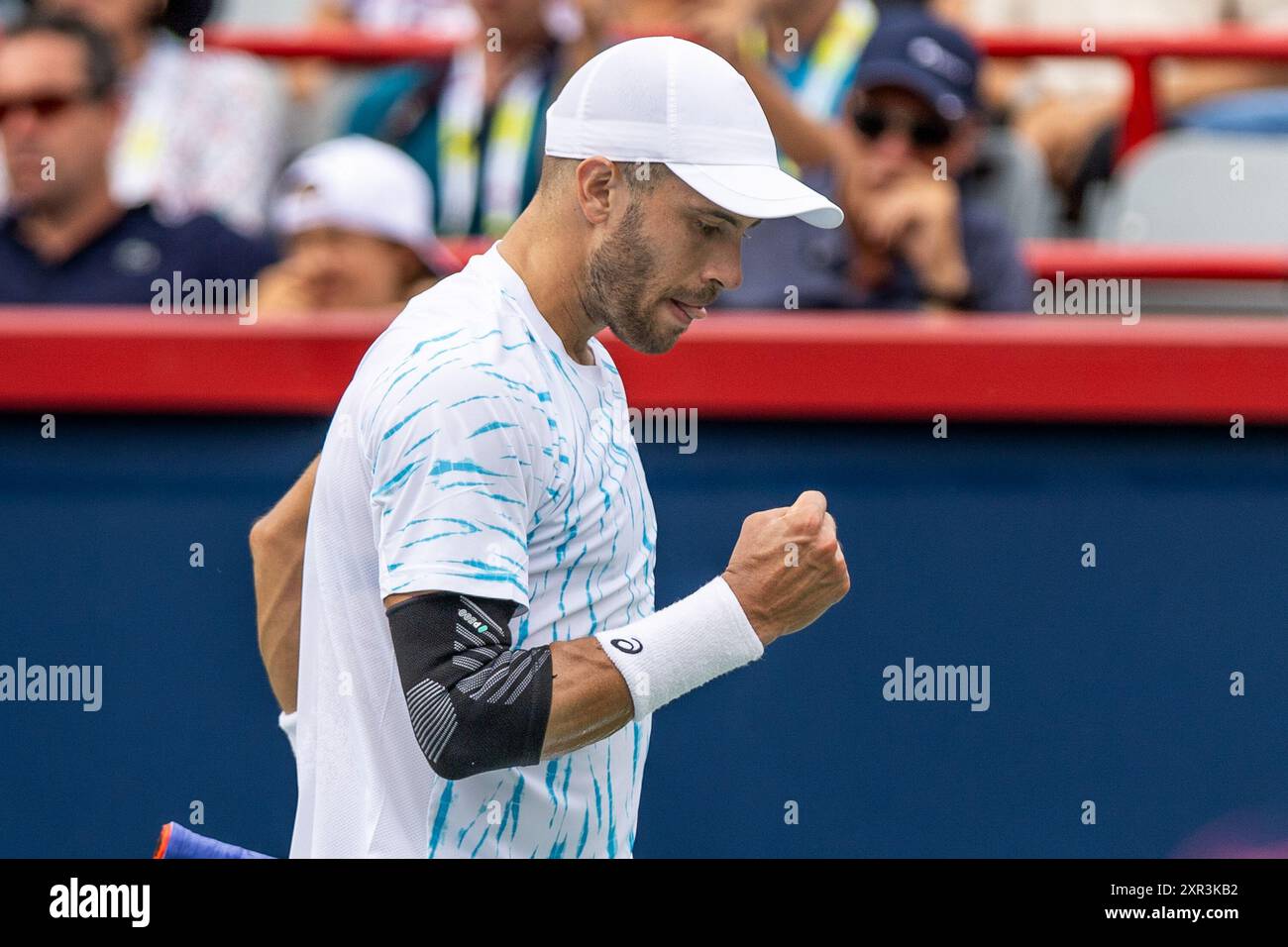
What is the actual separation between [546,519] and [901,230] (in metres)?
2.36

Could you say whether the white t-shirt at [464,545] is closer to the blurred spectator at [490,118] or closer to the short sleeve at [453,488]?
the short sleeve at [453,488]

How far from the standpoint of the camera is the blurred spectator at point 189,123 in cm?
538

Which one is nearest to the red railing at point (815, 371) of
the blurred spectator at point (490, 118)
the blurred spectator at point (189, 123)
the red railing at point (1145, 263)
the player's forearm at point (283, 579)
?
the player's forearm at point (283, 579)

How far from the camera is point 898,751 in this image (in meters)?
3.52

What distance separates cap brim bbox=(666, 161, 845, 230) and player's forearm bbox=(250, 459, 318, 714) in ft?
2.26

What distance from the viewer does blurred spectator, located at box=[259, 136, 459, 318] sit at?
14.0 ft

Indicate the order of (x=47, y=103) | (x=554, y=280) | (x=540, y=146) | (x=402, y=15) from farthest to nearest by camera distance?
1. (x=402, y=15)
2. (x=540, y=146)
3. (x=47, y=103)
4. (x=554, y=280)

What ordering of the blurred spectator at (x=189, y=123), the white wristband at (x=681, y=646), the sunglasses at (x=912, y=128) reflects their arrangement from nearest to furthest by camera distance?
the white wristband at (x=681, y=646) < the sunglasses at (x=912, y=128) < the blurred spectator at (x=189, y=123)

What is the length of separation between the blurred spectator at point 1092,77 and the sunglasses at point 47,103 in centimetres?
289

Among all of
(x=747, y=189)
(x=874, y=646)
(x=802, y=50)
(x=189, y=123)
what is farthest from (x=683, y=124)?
(x=189, y=123)

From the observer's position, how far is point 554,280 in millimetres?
2289

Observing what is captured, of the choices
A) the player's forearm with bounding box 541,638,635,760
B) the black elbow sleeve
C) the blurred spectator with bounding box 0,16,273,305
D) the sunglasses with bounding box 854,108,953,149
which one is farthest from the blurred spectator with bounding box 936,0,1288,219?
the black elbow sleeve

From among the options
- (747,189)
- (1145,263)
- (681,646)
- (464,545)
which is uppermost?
(1145,263)

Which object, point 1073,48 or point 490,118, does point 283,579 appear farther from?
point 1073,48
